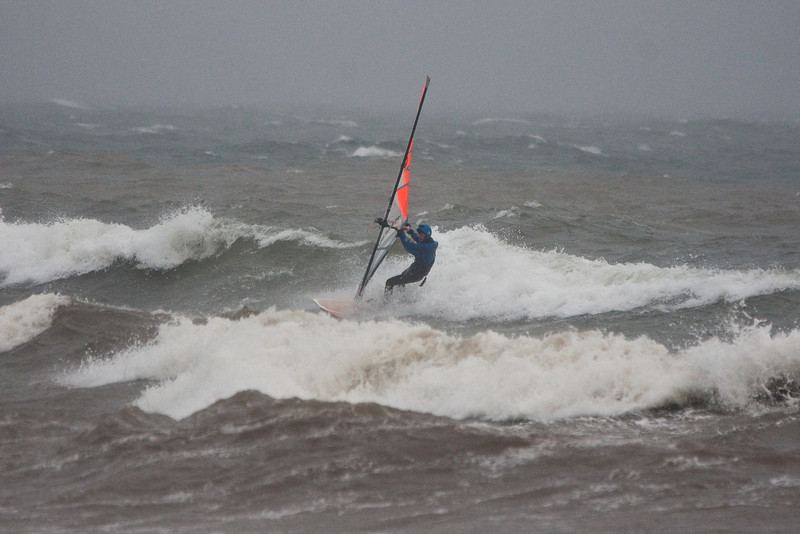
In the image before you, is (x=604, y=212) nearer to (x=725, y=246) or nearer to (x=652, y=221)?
(x=652, y=221)

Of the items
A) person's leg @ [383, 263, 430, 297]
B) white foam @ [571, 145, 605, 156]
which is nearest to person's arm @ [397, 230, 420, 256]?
person's leg @ [383, 263, 430, 297]

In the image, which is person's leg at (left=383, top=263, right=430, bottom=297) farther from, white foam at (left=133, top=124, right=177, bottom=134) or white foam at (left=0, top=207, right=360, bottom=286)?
white foam at (left=133, top=124, right=177, bottom=134)

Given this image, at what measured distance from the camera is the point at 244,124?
5959 cm

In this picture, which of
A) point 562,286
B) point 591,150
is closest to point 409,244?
point 562,286

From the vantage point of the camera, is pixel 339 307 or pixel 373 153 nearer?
pixel 339 307

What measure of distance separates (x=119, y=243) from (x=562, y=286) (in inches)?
348

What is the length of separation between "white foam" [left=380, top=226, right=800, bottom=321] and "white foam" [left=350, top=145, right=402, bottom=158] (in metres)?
21.0

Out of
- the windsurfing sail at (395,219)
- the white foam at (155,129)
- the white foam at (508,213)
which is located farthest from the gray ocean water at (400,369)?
the white foam at (155,129)

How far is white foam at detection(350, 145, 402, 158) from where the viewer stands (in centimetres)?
3538

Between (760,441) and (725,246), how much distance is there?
399 inches

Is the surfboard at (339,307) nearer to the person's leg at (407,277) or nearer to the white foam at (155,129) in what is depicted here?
the person's leg at (407,277)

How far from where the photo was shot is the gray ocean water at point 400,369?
599 cm

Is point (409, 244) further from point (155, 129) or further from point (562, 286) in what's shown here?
point (155, 129)

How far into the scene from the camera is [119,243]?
55.8ft
